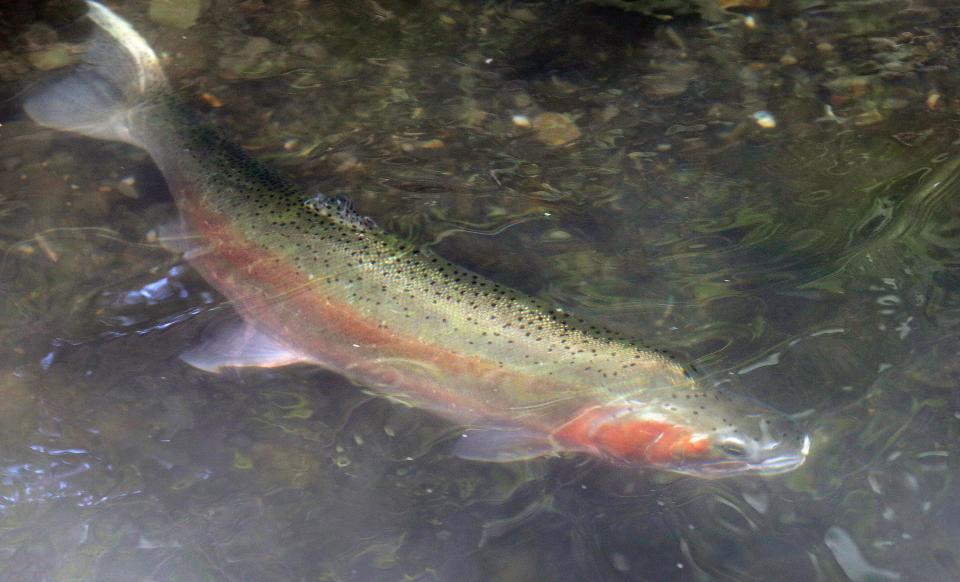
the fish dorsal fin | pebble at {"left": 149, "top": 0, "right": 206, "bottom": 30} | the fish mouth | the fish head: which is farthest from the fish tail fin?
the fish mouth

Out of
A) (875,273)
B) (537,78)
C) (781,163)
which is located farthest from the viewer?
(537,78)

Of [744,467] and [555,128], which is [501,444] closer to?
[744,467]

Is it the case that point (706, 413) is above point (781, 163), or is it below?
below

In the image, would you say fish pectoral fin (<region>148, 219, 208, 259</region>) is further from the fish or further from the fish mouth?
the fish mouth

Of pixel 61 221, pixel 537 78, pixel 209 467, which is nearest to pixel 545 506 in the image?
pixel 209 467

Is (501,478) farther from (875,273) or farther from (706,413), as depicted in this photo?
(875,273)

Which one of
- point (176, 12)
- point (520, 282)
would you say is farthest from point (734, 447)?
point (176, 12)
